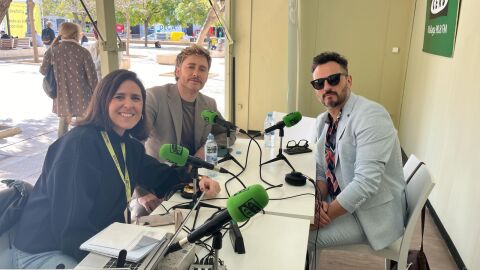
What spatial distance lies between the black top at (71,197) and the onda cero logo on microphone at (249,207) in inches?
27.1

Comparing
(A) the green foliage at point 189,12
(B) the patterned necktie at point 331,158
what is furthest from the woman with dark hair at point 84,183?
(A) the green foliage at point 189,12

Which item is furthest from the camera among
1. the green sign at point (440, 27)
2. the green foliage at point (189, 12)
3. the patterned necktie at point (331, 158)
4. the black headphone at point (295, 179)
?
the green foliage at point (189, 12)

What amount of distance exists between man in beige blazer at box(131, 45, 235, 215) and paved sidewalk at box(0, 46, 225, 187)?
17 centimetres

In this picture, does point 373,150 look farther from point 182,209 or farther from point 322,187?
point 182,209

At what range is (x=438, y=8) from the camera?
3510mm

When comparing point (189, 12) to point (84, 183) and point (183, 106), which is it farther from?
point (84, 183)

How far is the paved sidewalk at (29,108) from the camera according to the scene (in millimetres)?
3740

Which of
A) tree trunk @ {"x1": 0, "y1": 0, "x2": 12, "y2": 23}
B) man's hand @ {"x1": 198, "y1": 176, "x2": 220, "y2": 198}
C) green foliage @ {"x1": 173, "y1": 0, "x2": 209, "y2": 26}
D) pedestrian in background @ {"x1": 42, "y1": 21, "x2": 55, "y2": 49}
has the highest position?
green foliage @ {"x1": 173, "y1": 0, "x2": 209, "y2": 26}

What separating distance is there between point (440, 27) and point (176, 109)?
258 cm

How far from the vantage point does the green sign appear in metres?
3.01

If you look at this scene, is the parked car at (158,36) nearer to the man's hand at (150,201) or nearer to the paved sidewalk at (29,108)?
the paved sidewalk at (29,108)

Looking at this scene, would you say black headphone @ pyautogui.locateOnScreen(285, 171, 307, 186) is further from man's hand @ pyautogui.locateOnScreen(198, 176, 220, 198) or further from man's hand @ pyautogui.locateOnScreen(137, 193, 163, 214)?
man's hand @ pyautogui.locateOnScreen(137, 193, 163, 214)

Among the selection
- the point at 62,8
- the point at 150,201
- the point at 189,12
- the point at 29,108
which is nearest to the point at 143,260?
the point at 150,201

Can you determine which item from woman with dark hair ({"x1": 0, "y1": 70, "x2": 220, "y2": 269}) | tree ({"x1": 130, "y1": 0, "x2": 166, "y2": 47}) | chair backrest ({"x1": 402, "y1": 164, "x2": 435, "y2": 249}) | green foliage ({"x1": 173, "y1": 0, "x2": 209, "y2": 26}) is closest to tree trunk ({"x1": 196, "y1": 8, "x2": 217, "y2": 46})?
green foliage ({"x1": 173, "y1": 0, "x2": 209, "y2": 26})
